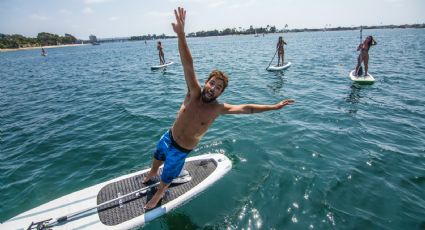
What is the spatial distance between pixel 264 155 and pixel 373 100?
26.2 feet

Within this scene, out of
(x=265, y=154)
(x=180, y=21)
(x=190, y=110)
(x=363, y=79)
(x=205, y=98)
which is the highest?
(x=180, y=21)

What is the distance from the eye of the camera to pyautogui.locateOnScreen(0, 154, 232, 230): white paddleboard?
4.58 meters

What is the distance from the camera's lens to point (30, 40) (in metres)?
136

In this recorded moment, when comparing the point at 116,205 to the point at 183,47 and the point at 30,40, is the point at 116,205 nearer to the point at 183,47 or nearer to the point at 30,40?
the point at 183,47

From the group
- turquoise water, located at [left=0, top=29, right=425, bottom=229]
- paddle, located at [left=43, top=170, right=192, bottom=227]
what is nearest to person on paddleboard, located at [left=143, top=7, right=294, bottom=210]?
paddle, located at [left=43, top=170, right=192, bottom=227]

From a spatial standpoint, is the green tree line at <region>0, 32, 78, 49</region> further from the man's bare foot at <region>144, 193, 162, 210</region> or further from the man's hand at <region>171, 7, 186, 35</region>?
the man's hand at <region>171, 7, 186, 35</region>

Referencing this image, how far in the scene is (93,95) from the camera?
1541cm

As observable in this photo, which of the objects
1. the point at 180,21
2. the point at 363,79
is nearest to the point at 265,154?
the point at 180,21

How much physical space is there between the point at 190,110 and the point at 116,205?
2576 millimetres

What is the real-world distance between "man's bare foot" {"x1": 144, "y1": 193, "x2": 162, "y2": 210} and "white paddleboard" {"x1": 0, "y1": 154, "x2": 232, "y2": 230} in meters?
0.08

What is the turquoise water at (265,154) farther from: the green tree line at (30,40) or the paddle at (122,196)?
the green tree line at (30,40)

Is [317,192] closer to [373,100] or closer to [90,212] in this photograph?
[90,212]

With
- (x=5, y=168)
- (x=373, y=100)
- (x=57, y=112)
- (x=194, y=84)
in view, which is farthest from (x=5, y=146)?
(x=373, y=100)

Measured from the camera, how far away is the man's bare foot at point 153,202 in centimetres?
495
